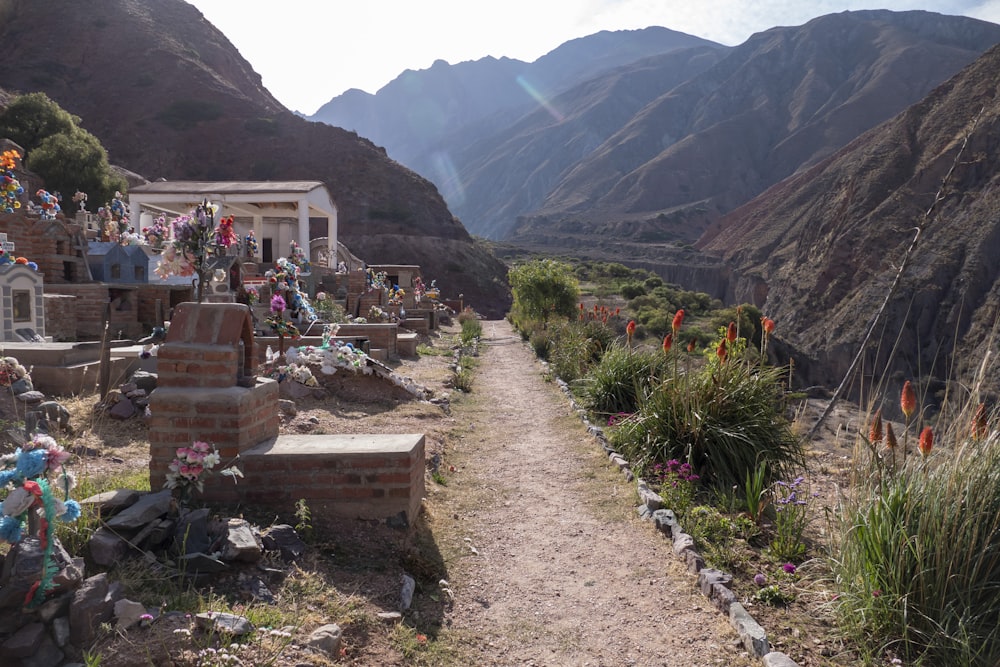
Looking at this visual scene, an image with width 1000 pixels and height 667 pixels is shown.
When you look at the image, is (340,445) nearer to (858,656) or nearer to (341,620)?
(341,620)

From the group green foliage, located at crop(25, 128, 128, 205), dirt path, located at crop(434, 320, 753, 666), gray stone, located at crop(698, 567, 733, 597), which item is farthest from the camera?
green foliage, located at crop(25, 128, 128, 205)

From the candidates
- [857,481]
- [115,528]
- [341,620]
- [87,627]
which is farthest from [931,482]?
[115,528]

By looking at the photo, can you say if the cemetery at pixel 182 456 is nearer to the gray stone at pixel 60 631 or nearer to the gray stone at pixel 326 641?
the gray stone at pixel 60 631

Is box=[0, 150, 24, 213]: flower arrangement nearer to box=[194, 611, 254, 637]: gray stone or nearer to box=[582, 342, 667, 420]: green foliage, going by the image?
box=[582, 342, 667, 420]: green foliage

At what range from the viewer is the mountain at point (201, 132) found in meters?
54.0

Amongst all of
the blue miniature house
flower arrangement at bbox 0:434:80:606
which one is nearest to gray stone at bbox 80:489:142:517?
flower arrangement at bbox 0:434:80:606

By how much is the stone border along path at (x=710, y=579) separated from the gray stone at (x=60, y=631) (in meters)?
3.06

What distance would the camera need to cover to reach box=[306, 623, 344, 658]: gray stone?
2.85m

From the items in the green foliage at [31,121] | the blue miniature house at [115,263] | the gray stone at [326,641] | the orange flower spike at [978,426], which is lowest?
the gray stone at [326,641]

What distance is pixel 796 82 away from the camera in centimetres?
12544

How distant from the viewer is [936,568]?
3.00 m

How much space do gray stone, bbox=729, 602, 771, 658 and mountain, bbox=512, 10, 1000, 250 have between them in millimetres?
95116

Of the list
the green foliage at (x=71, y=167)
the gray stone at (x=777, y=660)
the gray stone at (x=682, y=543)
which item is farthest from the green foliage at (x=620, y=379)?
the green foliage at (x=71, y=167)

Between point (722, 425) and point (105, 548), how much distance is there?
4.69m
